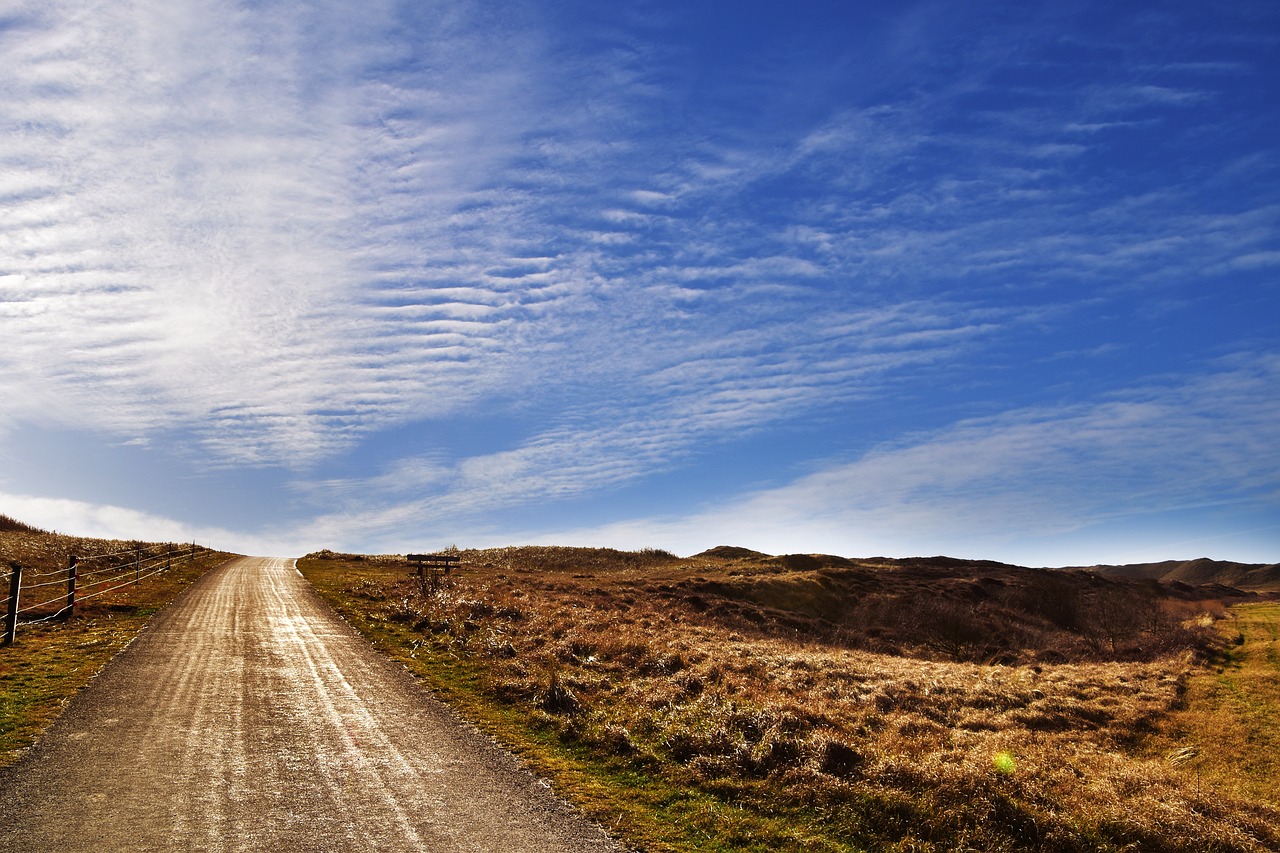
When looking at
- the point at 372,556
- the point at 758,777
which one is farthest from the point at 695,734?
the point at 372,556

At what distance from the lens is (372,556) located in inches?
2852

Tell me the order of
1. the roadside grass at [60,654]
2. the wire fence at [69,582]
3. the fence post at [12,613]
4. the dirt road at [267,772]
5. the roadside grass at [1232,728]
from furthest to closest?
the wire fence at [69,582] < the fence post at [12,613] < the roadside grass at [1232,728] < the roadside grass at [60,654] < the dirt road at [267,772]

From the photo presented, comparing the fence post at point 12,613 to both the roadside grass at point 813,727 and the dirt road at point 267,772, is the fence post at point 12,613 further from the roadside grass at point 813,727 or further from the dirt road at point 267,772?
the roadside grass at point 813,727

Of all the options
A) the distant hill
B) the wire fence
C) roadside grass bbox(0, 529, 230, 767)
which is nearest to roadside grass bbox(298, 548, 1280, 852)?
roadside grass bbox(0, 529, 230, 767)

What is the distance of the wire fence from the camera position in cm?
2033

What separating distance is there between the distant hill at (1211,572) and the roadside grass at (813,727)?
370ft

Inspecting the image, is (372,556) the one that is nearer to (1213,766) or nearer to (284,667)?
(284,667)

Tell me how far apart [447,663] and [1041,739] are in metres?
15.1

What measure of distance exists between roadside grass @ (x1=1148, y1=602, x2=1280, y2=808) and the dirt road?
13.5 m

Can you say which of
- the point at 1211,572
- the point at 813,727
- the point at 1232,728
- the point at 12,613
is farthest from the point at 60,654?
the point at 1211,572

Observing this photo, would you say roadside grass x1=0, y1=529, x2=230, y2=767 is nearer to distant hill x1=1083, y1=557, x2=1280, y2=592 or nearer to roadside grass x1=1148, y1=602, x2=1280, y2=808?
roadside grass x1=1148, y1=602, x2=1280, y2=808

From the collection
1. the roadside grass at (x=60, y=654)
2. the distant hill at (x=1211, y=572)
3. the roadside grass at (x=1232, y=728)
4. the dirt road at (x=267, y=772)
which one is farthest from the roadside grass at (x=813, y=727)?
the distant hill at (x=1211, y=572)

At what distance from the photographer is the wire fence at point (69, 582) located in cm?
2033

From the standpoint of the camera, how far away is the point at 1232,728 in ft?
63.9
